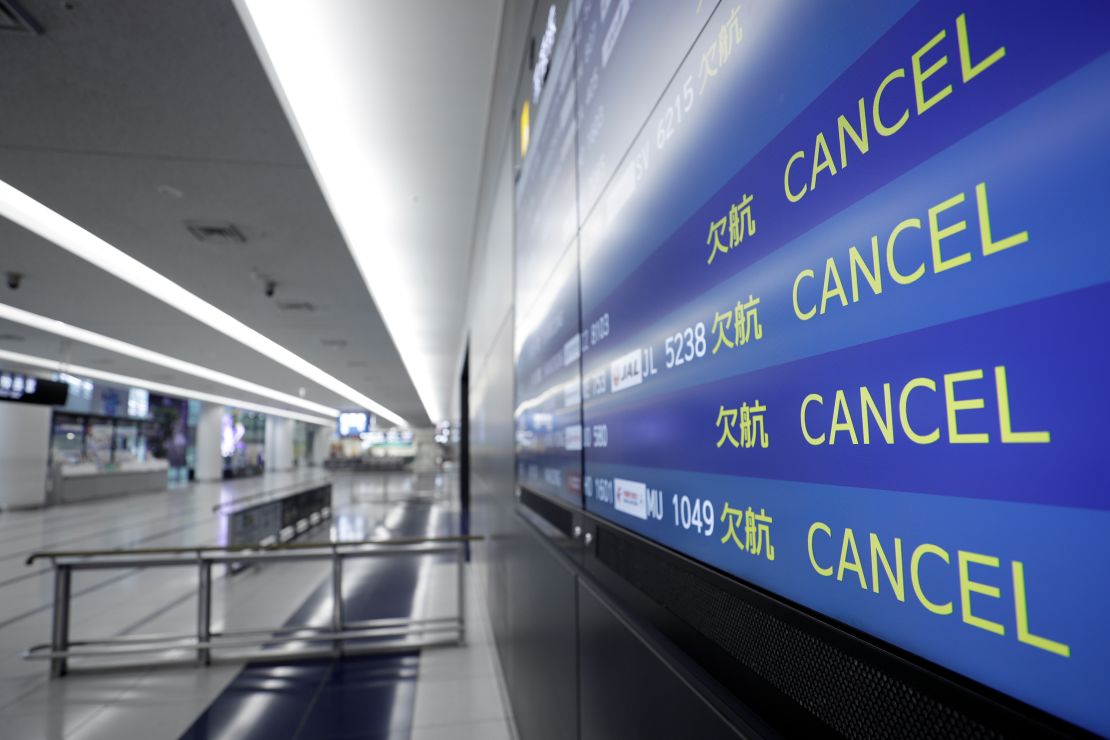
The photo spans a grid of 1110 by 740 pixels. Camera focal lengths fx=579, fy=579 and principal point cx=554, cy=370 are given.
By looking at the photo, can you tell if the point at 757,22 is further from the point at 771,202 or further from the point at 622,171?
the point at 622,171

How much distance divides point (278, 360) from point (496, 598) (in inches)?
373

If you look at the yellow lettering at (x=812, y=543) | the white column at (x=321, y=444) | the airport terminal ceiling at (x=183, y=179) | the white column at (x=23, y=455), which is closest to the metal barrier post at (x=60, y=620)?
the airport terminal ceiling at (x=183, y=179)

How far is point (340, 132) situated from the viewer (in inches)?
150

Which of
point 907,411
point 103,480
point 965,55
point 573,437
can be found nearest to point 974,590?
point 907,411

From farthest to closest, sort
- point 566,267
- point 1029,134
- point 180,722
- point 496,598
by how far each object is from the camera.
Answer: point 496,598
point 180,722
point 566,267
point 1029,134

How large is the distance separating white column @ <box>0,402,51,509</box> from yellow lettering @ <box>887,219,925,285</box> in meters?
17.4

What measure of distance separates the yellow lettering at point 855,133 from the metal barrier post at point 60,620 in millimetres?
4663

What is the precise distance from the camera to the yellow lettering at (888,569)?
47 centimetres

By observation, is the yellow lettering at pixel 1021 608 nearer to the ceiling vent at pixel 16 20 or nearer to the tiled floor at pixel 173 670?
the tiled floor at pixel 173 670

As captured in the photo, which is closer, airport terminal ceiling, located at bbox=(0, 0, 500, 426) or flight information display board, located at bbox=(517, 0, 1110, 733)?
flight information display board, located at bbox=(517, 0, 1110, 733)

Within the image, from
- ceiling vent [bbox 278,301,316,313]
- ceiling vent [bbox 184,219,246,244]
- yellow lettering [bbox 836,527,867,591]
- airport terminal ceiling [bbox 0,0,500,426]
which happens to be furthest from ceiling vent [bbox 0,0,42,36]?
ceiling vent [bbox 278,301,316,313]

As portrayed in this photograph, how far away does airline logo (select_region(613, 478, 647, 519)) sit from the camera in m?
1.05

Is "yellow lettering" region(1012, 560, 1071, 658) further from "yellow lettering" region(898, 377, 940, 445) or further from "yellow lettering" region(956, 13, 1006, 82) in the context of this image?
"yellow lettering" region(956, 13, 1006, 82)

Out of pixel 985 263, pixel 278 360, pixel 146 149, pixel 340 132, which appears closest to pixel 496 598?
pixel 340 132
